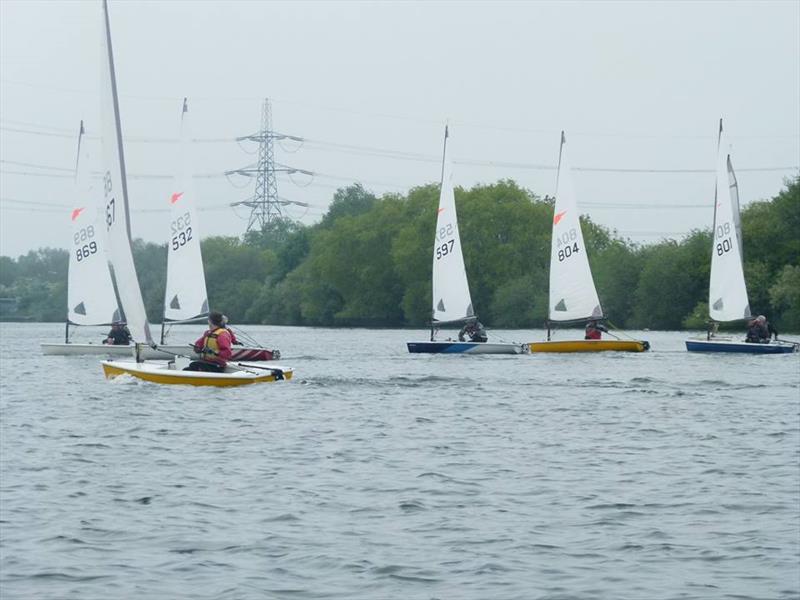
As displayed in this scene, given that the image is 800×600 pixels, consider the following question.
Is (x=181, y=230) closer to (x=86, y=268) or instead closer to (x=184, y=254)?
(x=184, y=254)

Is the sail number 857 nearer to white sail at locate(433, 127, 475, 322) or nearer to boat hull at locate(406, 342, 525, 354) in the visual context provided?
white sail at locate(433, 127, 475, 322)

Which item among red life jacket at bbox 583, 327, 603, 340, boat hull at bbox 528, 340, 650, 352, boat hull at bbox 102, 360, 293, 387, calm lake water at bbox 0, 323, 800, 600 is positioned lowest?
calm lake water at bbox 0, 323, 800, 600

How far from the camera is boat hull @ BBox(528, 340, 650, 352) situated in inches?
1754

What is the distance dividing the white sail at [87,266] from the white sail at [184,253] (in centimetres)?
563

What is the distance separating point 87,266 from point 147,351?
10711 mm

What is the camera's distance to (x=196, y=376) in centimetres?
2716

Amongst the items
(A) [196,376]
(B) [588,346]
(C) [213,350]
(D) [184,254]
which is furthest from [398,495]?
(B) [588,346]

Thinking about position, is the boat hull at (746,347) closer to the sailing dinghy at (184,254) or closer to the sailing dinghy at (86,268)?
the sailing dinghy at (184,254)

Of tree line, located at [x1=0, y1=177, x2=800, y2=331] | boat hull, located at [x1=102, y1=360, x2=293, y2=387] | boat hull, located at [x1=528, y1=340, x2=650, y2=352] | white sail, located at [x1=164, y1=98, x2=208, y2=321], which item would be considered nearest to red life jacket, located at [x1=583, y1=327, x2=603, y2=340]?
boat hull, located at [x1=528, y1=340, x2=650, y2=352]

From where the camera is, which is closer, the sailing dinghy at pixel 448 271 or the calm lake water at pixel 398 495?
the calm lake water at pixel 398 495

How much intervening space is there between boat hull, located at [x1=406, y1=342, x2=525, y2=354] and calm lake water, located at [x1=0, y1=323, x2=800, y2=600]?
16.1 metres

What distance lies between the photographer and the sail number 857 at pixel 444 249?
1961 inches

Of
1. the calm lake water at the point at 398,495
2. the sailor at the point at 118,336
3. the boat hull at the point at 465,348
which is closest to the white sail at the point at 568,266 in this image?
the boat hull at the point at 465,348

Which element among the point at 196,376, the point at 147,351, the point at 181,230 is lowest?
the point at 196,376
